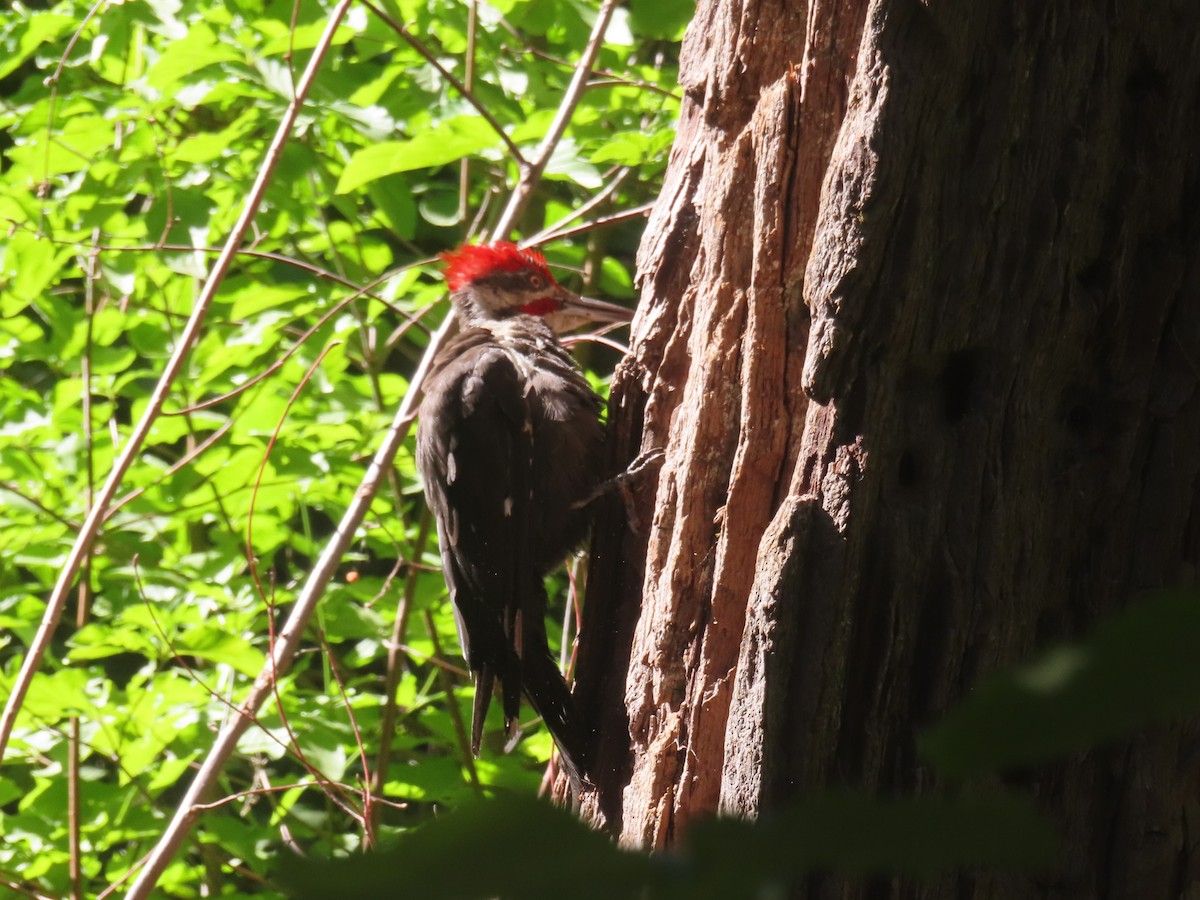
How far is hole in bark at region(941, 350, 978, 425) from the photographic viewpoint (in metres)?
1.60

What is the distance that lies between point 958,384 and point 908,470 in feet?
0.44

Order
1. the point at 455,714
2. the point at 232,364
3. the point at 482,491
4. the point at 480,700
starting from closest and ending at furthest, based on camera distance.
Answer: the point at 480,700, the point at 482,491, the point at 455,714, the point at 232,364

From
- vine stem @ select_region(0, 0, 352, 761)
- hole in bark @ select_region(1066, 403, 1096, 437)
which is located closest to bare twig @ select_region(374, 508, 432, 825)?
vine stem @ select_region(0, 0, 352, 761)

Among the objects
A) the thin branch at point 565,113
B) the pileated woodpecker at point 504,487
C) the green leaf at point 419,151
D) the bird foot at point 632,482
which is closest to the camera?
the bird foot at point 632,482

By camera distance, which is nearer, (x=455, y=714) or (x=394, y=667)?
(x=455, y=714)

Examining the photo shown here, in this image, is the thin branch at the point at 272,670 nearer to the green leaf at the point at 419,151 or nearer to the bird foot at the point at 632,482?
the green leaf at the point at 419,151

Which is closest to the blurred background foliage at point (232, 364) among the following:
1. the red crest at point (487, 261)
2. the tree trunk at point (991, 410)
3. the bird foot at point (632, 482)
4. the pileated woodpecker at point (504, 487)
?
the red crest at point (487, 261)

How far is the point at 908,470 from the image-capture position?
1608 millimetres

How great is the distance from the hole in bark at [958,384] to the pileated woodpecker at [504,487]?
117cm

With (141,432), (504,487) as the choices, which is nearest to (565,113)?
(504,487)

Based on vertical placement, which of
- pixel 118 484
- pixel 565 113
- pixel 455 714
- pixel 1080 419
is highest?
pixel 565 113

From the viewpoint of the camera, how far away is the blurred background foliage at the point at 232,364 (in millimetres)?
2900

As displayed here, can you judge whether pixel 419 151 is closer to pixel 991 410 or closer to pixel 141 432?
pixel 141 432

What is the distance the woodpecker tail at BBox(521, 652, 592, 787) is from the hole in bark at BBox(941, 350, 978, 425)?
923mm
